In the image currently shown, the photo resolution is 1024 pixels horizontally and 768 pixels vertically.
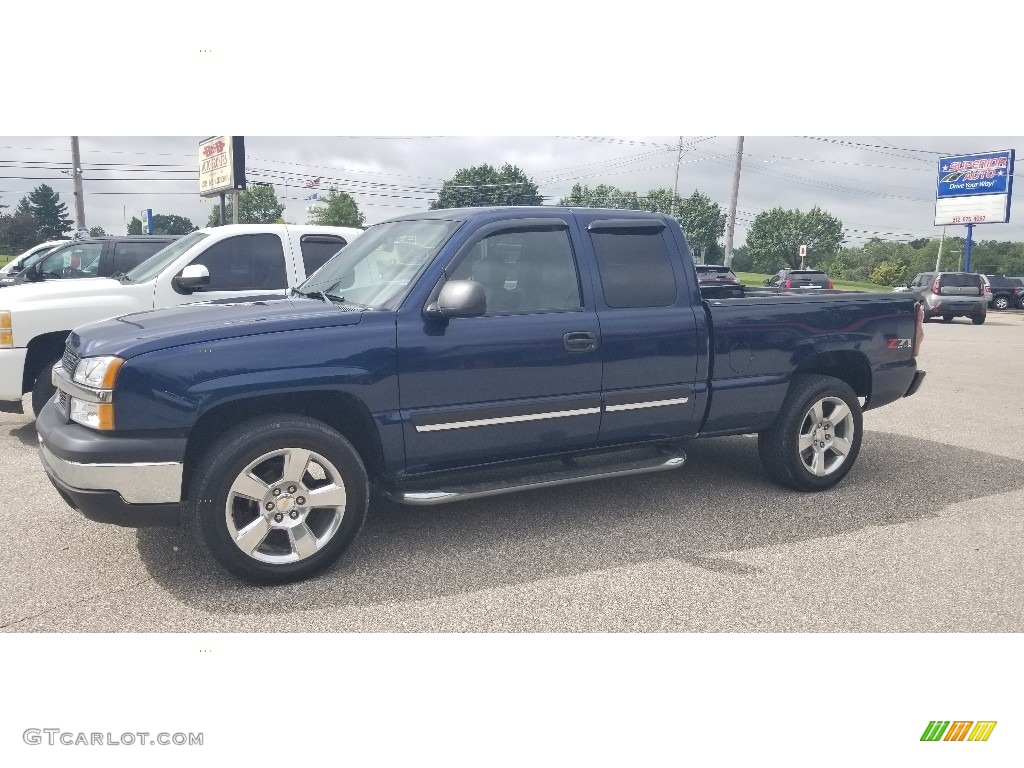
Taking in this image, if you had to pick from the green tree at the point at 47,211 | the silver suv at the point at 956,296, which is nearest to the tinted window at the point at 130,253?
the silver suv at the point at 956,296

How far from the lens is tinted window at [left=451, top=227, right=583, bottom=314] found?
13.8 ft

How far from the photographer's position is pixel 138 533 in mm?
4316

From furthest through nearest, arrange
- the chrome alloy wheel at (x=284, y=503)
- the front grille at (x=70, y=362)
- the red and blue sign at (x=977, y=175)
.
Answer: the red and blue sign at (x=977, y=175) → the front grille at (x=70, y=362) → the chrome alloy wheel at (x=284, y=503)

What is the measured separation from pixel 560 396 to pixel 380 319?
1096mm

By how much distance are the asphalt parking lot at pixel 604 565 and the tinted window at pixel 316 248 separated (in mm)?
2879

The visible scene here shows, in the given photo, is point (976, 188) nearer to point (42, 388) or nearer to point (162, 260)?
point (162, 260)

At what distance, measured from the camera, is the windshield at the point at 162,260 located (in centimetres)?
688

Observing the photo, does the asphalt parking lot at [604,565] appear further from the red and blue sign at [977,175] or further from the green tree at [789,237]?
the red and blue sign at [977,175]

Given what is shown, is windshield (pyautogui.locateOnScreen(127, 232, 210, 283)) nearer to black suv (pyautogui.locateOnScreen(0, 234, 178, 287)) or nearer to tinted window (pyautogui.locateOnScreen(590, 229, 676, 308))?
black suv (pyautogui.locateOnScreen(0, 234, 178, 287))

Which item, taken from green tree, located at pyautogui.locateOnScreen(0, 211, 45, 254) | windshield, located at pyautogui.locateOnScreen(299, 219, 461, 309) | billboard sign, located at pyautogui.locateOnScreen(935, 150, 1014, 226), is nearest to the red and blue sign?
billboard sign, located at pyautogui.locateOnScreen(935, 150, 1014, 226)
